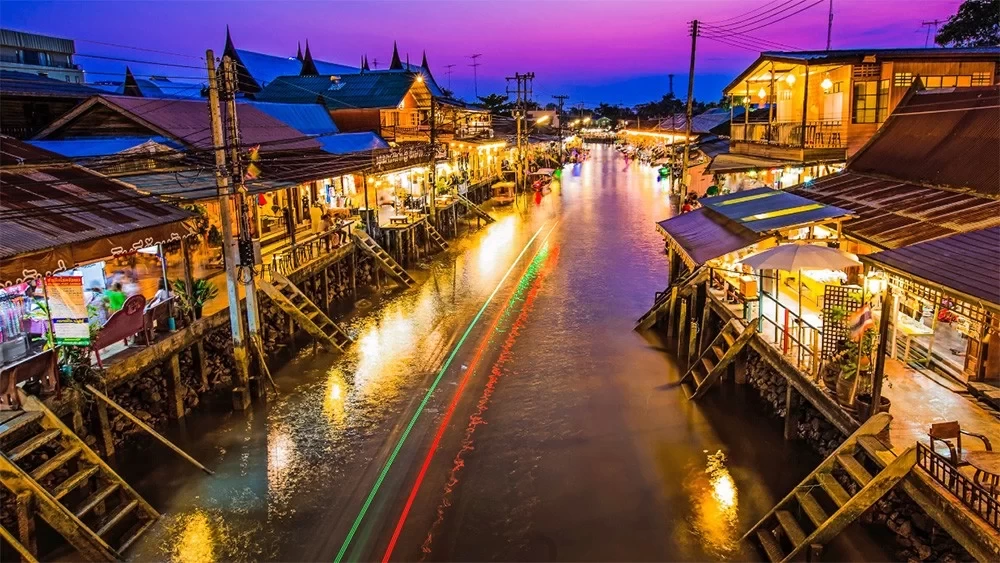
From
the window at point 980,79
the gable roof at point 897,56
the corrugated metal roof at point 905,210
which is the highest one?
the gable roof at point 897,56

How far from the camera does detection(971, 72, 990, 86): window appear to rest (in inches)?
982

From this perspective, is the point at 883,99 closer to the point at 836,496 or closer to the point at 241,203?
the point at 836,496

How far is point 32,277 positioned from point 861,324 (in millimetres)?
15114

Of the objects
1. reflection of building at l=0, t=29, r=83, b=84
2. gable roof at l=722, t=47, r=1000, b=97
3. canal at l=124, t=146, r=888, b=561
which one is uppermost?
reflection of building at l=0, t=29, r=83, b=84

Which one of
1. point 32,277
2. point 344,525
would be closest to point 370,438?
point 344,525

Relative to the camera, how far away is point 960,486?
8742 millimetres

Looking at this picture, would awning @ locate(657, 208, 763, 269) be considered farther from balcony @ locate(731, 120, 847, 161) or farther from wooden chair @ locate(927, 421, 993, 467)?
wooden chair @ locate(927, 421, 993, 467)

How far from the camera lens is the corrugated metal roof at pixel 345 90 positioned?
43.8 metres

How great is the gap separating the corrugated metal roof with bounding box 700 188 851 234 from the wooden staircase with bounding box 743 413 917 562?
20.5 ft

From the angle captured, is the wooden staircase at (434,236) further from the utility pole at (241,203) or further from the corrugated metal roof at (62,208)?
the utility pole at (241,203)

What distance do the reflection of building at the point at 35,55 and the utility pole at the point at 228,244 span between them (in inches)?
1538

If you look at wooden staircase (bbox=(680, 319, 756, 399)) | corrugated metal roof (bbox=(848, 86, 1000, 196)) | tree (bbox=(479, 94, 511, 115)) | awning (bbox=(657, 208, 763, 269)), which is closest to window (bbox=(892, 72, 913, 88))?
corrugated metal roof (bbox=(848, 86, 1000, 196))

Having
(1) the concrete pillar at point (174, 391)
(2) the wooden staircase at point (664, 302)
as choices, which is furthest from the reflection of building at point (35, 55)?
(2) the wooden staircase at point (664, 302)

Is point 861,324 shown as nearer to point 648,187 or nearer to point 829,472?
point 829,472
